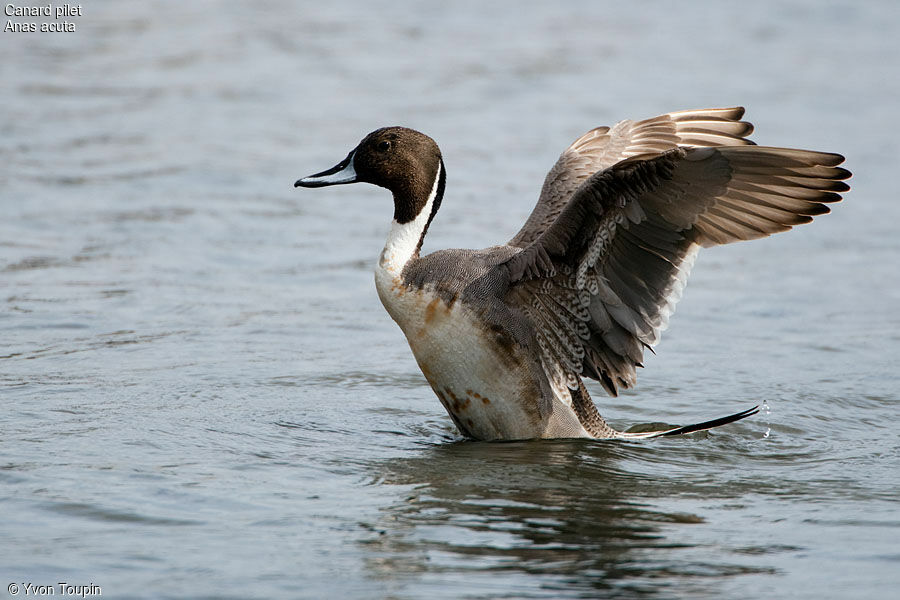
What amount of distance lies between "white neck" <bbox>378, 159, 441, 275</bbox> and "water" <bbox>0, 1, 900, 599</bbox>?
2.89ft

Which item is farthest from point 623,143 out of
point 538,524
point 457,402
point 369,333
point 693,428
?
point 538,524

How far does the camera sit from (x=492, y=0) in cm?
2006

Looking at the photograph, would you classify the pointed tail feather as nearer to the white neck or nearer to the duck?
the duck

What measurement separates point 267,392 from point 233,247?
3373 millimetres

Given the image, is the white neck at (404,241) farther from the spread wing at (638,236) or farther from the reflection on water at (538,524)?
the reflection on water at (538,524)

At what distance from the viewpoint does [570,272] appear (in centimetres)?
663

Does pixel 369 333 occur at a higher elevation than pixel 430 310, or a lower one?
lower

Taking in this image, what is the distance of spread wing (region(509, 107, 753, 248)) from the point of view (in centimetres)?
767

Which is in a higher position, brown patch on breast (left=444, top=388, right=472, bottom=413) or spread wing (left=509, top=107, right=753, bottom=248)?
spread wing (left=509, top=107, right=753, bottom=248)

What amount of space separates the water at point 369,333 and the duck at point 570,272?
306mm

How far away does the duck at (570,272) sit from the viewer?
20.7 feet

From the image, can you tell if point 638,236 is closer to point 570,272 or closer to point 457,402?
point 570,272

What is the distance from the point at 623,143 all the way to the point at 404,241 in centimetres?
203

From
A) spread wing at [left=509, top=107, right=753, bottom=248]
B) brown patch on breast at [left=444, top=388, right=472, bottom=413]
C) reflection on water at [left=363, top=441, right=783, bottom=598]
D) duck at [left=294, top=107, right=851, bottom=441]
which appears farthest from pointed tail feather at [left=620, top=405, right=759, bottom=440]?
spread wing at [left=509, top=107, right=753, bottom=248]
